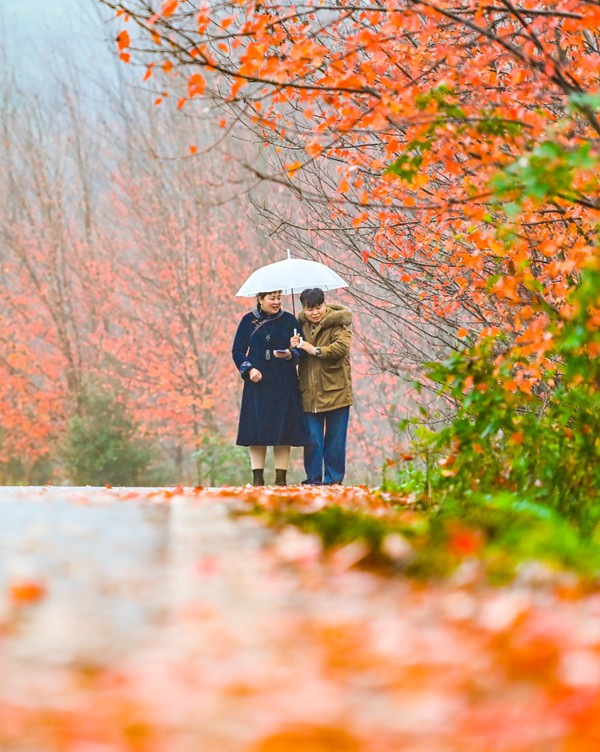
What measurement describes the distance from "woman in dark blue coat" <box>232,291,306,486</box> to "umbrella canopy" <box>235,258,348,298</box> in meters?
0.15

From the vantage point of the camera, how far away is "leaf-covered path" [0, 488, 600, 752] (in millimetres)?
1934

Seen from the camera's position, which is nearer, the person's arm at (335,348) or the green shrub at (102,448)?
the person's arm at (335,348)

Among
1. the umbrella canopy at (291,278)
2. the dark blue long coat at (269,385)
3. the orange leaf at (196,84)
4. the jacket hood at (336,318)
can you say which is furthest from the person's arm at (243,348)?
the orange leaf at (196,84)

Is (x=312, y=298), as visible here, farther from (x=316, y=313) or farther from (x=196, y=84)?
(x=196, y=84)

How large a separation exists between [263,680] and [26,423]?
2524 cm

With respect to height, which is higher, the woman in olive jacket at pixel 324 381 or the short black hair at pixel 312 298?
the short black hair at pixel 312 298

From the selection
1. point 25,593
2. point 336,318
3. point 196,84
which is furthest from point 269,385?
point 25,593

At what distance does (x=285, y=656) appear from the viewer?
A: 241 centimetres

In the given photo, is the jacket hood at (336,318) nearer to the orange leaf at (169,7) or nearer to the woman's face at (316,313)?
the woman's face at (316,313)

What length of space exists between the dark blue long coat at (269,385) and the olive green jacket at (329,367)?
185mm

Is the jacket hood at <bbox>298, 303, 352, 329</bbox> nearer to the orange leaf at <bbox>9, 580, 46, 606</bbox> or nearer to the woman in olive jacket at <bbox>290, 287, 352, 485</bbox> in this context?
the woman in olive jacket at <bbox>290, 287, 352, 485</bbox>

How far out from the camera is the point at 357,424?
1004 inches

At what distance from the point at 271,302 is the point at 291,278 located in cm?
36

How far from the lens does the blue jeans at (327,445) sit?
1138 cm
